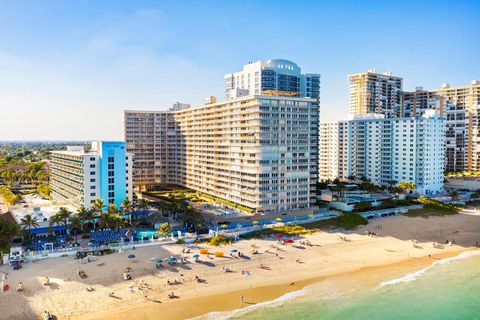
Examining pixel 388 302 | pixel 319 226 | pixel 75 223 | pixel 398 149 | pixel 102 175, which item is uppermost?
pixel 398 149

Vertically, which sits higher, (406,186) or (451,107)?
(451,107)

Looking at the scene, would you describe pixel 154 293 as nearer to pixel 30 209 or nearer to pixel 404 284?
pixel 404 284

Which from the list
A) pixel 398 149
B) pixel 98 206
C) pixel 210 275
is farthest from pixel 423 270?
pixel 398 149

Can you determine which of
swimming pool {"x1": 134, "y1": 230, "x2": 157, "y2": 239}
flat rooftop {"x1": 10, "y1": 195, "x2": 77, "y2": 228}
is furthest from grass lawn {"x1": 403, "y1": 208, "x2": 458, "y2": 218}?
flat rooftop {"x1": 10, "y1": 195, "x2": 77, "y2": 228}

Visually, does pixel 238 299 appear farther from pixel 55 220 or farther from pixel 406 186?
pixel 406 186

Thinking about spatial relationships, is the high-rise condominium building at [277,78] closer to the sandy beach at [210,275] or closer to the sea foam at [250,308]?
the sandy beach at [210,275]

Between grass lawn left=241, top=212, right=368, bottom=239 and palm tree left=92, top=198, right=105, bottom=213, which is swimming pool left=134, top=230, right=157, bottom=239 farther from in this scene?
grass lawn left=241, top=212, right=368, bottom=239

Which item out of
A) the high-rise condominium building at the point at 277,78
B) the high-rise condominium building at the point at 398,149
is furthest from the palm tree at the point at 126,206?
the high-rise condominium building at the point at 398,149

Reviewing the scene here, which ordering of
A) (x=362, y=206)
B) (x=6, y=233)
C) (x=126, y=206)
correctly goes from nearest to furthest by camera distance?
(x=6, y=233)
(x=126, y=206)
(x=362, y=206)
